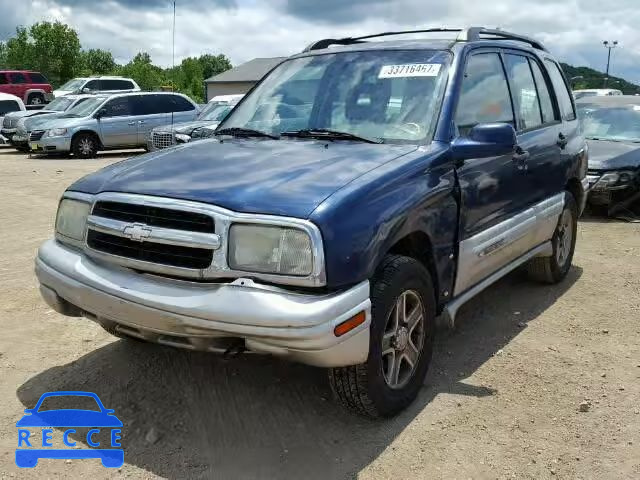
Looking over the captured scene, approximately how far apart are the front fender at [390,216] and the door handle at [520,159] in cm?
92

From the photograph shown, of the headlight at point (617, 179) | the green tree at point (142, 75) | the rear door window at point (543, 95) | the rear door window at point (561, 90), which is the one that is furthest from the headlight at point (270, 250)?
the green tree at point (142, 75)

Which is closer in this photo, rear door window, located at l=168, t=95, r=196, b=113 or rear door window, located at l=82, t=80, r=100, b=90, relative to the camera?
rear door window, located at l=168, t=95, r=196, b=113

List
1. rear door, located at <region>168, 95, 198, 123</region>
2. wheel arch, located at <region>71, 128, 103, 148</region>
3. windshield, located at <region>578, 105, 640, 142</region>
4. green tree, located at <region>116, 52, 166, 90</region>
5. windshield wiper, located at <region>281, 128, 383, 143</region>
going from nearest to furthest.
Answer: windshield wiper, located at <region>281, 128, 383, 143</region> → windshield, located at <region>578, 105, 640, 142</region> → wheel arch, located at <region>71, 128, 103, 148</region> → rear door, located at <region>168, 95, 198, 123</region> → green tree, located at <region>116, 52, 166, 90</region>

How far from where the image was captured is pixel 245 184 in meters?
2.96

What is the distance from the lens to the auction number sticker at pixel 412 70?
385 centimetres

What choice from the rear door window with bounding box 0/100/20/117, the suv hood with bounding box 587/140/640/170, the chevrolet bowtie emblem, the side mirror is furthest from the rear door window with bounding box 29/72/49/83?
the side mirror

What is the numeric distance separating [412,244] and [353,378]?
0.80 meters

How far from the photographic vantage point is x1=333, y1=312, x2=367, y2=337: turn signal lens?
105 inches

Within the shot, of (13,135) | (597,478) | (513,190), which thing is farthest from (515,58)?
(13,135)

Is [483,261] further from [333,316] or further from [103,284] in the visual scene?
[103,284]

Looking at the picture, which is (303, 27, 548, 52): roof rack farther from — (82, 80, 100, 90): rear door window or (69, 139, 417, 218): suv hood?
(82, 80, 100, 90): rear door window

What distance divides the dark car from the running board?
377 cm

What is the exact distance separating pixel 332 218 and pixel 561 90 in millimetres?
3662

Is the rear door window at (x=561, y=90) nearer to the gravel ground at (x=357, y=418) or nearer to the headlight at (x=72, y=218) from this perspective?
the gravel ground at (x=357, y=418)
